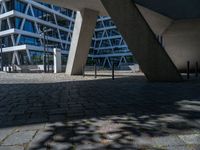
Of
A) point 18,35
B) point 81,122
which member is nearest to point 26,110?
point 81,122

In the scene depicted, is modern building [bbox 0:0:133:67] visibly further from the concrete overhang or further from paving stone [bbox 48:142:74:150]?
paving stone [bbox 48:142:74:150]

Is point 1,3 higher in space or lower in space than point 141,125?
higher

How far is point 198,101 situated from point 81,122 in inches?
132

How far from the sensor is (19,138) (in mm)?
3635

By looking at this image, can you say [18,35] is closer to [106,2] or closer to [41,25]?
[41,25]

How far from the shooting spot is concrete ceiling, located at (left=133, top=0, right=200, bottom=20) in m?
13.2

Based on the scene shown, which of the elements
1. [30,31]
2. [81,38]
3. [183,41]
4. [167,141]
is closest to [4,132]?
[167,141]

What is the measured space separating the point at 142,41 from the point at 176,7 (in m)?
4.25

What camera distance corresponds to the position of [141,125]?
4105 millimetres

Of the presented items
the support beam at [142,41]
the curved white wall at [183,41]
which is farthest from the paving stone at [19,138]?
the curved white wall at [183,41]

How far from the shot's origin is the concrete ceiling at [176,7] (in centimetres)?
1321

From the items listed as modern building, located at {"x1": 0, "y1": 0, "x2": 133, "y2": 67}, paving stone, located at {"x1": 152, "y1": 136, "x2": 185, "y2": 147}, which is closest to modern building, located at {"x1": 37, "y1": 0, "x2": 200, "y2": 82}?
paving stone, located at {"x1": 152, "y1": 136, "x2": 185, "y2": 147}

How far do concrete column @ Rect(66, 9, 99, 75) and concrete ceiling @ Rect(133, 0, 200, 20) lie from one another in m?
5.92

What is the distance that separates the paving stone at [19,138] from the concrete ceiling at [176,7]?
34.9ft
